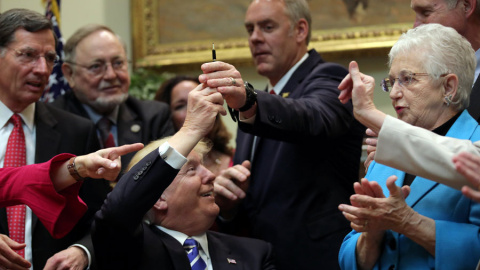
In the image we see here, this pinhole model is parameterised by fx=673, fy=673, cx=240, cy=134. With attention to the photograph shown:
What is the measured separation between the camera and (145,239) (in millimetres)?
3244

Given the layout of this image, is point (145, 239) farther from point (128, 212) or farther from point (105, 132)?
point (105, 132)

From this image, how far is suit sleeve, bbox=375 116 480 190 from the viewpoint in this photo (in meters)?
2.30

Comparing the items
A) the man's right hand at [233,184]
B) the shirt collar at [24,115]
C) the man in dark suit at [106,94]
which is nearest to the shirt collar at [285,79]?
the man's right hand at [233,184]

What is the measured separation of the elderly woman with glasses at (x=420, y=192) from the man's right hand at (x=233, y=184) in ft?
3.27

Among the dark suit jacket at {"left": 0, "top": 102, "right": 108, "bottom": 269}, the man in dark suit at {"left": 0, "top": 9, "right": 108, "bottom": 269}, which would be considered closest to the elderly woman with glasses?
the dark suit jacket at {"left": 0, "top": 102, "right": 108, "bottom": 269}

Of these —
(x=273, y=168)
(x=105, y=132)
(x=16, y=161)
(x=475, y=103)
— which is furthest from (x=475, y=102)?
(x=105, y=132)

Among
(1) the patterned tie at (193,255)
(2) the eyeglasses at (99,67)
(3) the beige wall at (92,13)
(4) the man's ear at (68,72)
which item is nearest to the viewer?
(1) the patterned tie at (193,255)

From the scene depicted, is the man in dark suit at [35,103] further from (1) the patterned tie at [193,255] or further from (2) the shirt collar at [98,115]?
(2) the shirt collar at [98,115]

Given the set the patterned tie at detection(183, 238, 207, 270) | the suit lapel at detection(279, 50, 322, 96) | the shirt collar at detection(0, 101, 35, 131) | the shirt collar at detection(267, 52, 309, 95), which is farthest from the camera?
the shirt collar at detection(267, 52, 309, 95)

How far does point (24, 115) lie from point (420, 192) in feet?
7.38

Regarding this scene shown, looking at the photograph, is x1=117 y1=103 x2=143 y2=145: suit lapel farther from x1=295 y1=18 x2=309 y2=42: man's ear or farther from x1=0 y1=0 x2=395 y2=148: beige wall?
x1=0 y1=0 x2=395 y2=148: beige wall

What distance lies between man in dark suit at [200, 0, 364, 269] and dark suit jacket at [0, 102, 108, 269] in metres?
0.72

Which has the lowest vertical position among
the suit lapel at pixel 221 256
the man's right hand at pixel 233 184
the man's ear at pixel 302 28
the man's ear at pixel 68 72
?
the suit lapel at pixel 221 256

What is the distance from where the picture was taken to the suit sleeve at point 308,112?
10.8 ft
